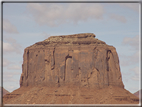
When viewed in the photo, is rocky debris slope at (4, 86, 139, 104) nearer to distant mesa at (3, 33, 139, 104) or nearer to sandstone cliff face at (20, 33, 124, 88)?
distant mesa at (3, 33, 139, 104)

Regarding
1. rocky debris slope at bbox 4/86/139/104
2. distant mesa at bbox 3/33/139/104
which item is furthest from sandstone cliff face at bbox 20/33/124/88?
rocky debris slope at bbox 4/86/139/104

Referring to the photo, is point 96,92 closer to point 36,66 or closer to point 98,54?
point 98,54

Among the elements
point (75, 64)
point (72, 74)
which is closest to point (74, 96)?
point (72, 74)

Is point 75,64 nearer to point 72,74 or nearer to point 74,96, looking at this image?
point 72,74

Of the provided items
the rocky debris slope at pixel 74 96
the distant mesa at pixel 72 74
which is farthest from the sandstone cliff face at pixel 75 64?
the rocky debris slope at pixel 74 96

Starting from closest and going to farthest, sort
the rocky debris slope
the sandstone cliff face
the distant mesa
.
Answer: the rocky debris slope → the distant mesa → the sandstone cliff face

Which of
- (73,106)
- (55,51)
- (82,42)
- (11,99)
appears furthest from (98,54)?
(11,99)

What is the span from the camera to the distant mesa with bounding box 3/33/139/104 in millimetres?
72500

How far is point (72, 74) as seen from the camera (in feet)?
252

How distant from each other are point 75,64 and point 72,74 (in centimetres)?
242

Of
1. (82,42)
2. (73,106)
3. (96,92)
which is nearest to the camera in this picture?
(73,106)

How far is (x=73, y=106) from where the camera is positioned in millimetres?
68000

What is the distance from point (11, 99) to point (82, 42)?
2134 cm

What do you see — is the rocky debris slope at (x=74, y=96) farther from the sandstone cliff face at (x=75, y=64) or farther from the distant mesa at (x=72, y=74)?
the sandstone cliff face at (x=75, y=64)
